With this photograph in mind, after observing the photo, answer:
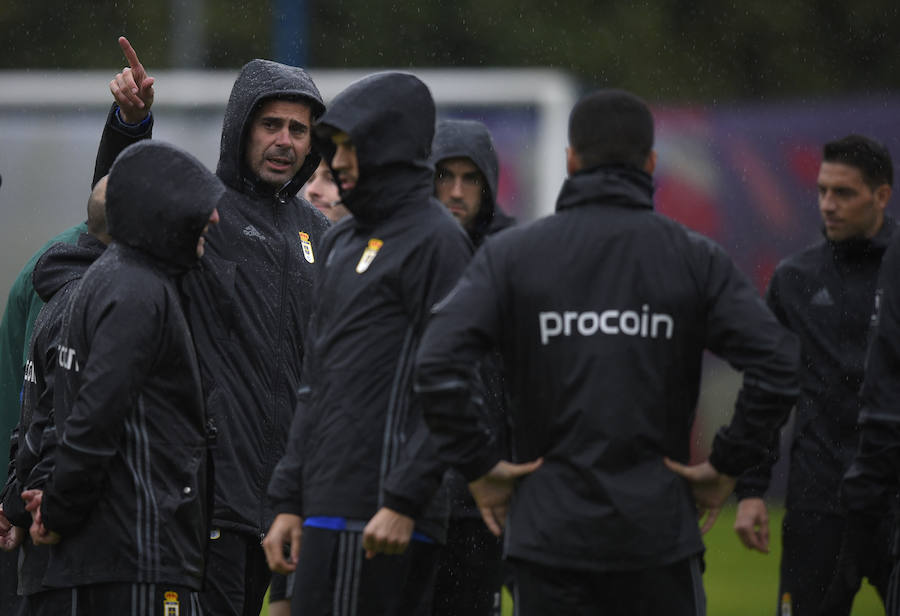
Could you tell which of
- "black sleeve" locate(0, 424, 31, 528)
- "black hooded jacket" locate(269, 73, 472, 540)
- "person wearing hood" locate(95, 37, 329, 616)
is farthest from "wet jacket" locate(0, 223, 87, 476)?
"black hooded jacket" locate(269, 73, 472, 540)

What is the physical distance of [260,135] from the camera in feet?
21.8

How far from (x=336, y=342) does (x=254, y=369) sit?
1.06 meters

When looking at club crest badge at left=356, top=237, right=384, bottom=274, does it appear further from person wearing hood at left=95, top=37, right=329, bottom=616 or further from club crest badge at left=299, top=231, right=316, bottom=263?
club crest badge at left=299, top=231, right=316, bottom=263

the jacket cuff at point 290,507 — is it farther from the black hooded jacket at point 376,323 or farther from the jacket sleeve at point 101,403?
the jacket sleeve at point 101,403

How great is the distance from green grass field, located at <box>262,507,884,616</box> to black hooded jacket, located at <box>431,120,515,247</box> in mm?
3912

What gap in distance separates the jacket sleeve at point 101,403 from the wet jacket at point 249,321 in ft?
2.24

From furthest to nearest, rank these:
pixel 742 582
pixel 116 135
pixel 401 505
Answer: pixel 742 582 → pixel 116 135 → pixel 401 505

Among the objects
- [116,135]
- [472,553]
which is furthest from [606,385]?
[116,135]

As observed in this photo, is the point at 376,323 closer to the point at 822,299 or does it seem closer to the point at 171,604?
the point at 171,604

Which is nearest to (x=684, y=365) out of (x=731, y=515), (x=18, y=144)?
(x=18, y=144)

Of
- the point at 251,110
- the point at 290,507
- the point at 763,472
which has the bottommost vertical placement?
the point at 763,472

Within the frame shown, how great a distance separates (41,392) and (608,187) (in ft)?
7.26

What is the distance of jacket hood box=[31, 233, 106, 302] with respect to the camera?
6373 millimetres

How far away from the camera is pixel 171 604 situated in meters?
5.43
